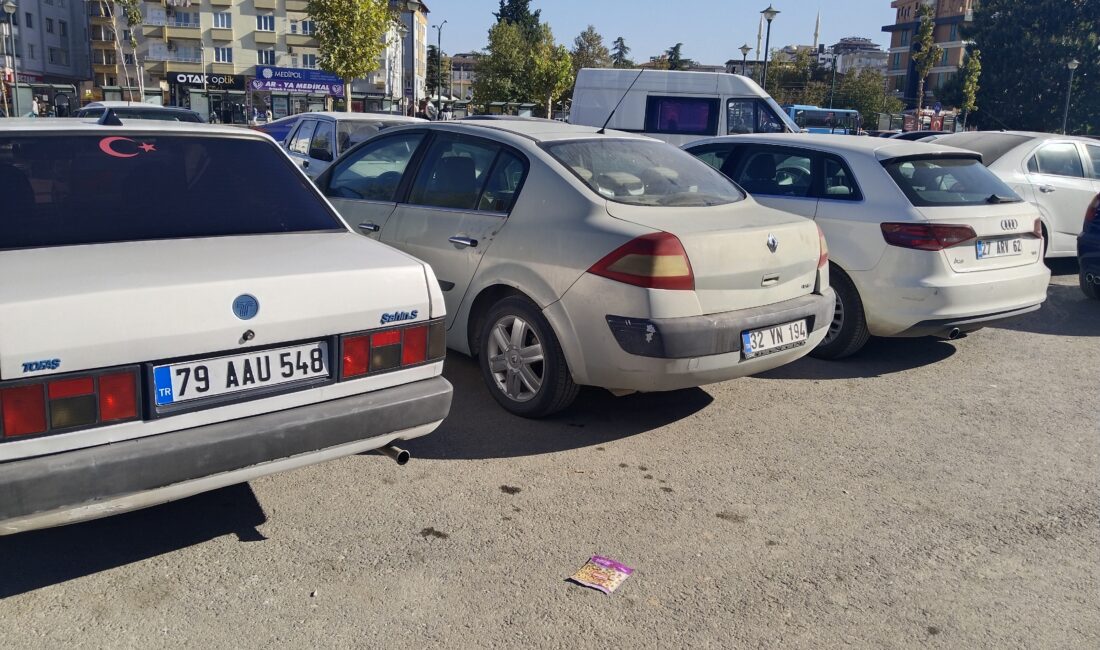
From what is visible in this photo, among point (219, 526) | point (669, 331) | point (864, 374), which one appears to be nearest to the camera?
point (219, 526)

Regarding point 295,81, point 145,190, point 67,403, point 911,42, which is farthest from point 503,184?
point 911,42

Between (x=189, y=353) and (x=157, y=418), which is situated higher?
(x=189, y=353)

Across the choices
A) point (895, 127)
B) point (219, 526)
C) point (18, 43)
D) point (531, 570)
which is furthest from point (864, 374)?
point (18, 43)

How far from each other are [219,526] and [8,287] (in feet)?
4.45

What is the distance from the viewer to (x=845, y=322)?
6316 millimetres

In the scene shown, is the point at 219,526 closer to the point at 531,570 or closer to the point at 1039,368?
the point at 531,570

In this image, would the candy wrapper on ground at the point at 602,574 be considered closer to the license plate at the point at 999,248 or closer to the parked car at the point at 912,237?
the parked car at the point at 912,237

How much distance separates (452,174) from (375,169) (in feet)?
2.66

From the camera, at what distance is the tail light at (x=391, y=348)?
3.32 m

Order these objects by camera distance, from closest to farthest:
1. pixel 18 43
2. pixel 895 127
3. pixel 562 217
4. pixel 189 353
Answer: pixel 189 353 → pixel 562 217 → pixel 895 127 → pixel 18 43

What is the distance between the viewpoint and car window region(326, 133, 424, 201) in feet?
19.1

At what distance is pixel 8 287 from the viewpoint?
271 centimetres

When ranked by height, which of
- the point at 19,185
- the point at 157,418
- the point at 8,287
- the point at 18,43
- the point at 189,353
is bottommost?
the point at 157,418

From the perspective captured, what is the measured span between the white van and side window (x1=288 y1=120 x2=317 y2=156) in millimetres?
5331
